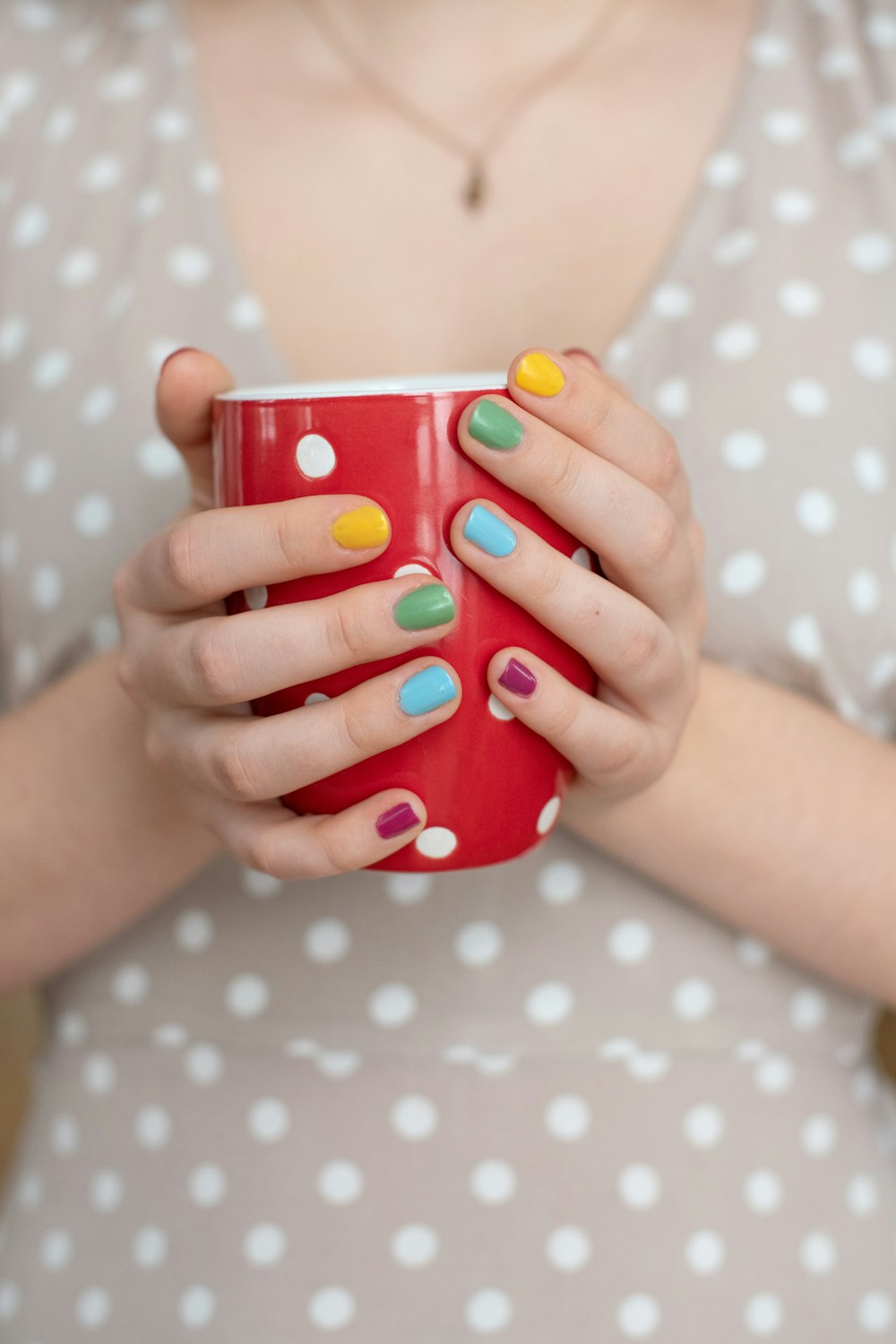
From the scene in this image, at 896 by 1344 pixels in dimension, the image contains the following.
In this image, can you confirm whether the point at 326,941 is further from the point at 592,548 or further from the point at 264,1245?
the point at 592,548

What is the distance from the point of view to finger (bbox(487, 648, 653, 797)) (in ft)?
1.57

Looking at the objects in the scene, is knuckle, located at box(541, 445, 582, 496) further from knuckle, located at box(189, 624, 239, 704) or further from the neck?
the neck

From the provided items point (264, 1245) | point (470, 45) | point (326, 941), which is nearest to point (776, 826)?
point (326, 941)

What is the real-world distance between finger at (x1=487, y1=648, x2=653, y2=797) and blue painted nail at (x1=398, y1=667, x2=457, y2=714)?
24 mm

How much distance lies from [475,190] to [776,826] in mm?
501

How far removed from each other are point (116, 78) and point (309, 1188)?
775mm

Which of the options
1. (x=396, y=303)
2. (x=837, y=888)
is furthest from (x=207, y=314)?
(x=837, y=888)

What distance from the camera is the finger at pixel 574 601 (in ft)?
1.49

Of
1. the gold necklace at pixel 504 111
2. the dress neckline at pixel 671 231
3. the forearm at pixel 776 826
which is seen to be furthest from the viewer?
the gold necklace at pixel 504 111

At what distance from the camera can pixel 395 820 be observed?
1.59ft

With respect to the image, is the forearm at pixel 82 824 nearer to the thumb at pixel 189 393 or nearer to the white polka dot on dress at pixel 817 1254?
the thumb at pixel 189 393

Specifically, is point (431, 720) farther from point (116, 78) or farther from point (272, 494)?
point (116, 78)

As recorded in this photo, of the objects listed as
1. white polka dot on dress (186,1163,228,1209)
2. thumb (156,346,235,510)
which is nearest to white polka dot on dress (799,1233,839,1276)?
white polka dot on dress (186,1163,228,1209)

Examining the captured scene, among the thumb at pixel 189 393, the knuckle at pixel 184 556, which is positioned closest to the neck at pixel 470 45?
the thumb at pixel 189 393
